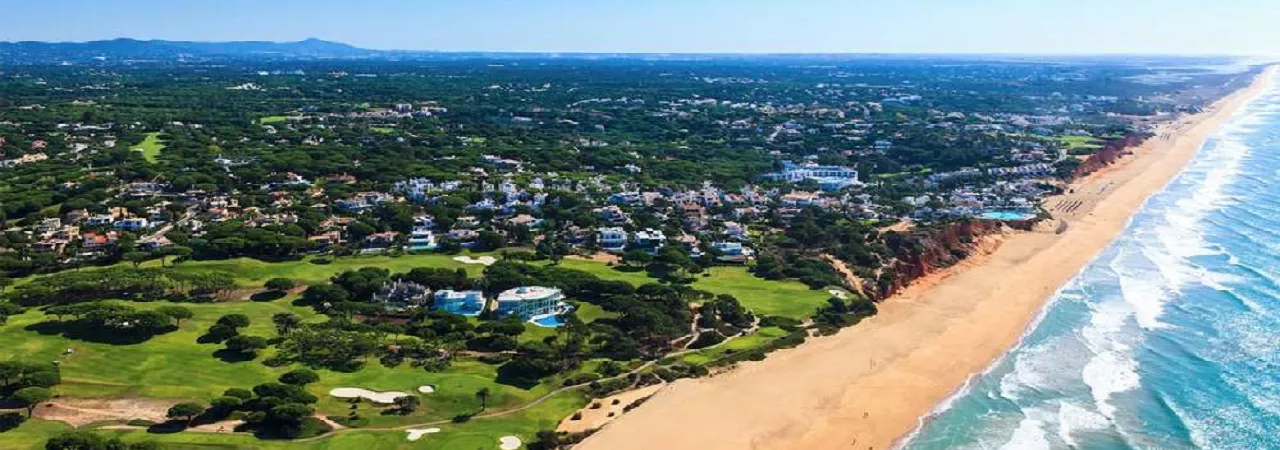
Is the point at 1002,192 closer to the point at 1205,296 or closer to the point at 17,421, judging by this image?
the point at 1205,296

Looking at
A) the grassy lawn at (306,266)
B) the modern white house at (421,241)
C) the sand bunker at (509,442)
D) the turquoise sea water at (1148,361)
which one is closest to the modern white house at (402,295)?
the grassy lawn at (306,266)

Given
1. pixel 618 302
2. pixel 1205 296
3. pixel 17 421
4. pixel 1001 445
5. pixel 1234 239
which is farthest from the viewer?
pixel 1234 239

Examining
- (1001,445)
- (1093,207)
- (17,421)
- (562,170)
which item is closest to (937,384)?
(1001,445)

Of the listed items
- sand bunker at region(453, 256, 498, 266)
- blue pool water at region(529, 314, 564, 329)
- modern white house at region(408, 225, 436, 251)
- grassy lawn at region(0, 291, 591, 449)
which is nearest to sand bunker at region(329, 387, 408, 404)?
grassy lawn at region(0, 291, 591, 449)

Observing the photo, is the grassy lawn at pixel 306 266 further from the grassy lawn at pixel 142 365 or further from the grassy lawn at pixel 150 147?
the grassy lawn at pixel 150 147

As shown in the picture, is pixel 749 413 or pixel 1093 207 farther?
pixel 1093 207

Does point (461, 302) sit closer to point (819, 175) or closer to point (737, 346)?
point (737, 346)
